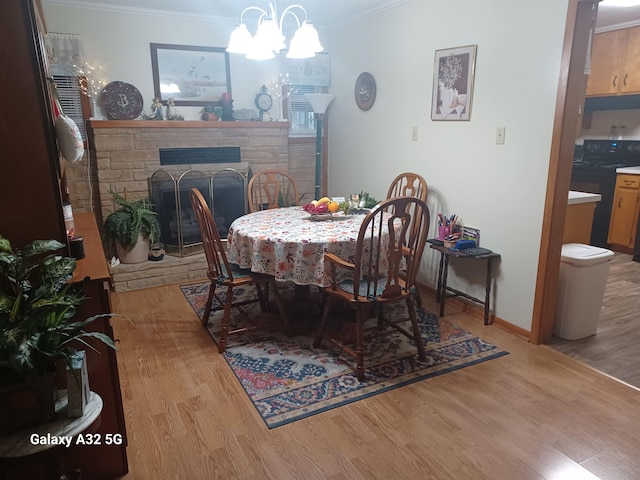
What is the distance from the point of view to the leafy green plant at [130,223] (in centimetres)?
370

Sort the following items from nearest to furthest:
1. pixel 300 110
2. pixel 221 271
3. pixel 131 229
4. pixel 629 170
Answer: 1. pixel 221 271
2. pixel 131 229
3. pixel 629 170
4. pixel 300 110

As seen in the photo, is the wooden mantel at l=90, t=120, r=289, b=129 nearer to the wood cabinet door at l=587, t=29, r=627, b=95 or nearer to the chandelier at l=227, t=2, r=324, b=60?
the chandelier at l=227, t=2, r=324, b=60

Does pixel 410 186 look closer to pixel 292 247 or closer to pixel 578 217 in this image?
pixel 578 217

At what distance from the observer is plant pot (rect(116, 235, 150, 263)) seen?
12.3ft

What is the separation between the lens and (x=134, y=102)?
13.0ft

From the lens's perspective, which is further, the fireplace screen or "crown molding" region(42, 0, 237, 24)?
the fireplace screen

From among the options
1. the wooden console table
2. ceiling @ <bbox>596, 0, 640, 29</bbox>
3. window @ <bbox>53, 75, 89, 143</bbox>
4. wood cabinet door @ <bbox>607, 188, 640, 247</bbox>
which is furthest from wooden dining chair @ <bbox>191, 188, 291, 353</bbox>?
wood cabinet door @ <bbox>607, 188, 640, 247</bbox>

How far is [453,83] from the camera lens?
320cm

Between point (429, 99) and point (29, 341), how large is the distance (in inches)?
121

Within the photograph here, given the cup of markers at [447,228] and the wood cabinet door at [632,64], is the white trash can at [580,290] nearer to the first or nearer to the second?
the cup of markers at [447,228]

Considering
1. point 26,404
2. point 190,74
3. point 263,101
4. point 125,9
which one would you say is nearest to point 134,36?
point 125,9

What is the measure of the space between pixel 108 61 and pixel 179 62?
1.94ft

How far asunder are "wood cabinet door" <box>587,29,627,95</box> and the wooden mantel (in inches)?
131

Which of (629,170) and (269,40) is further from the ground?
(269,40)
